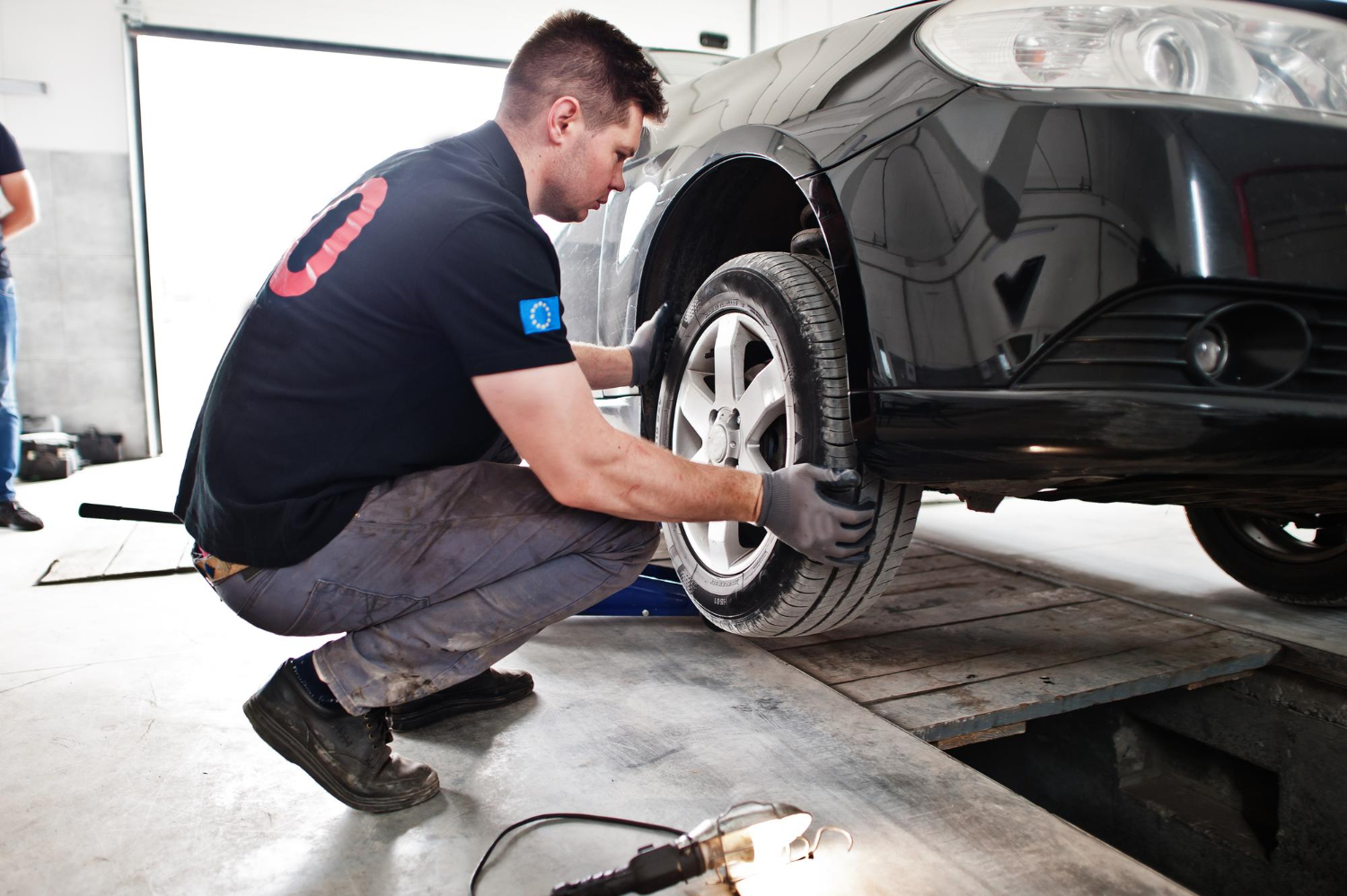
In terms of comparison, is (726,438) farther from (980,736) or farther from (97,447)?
(97,447)

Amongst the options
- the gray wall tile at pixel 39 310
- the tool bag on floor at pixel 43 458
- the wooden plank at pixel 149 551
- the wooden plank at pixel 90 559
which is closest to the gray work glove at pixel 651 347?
the wooden plank at pixel 149 551

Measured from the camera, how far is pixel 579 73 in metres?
1.39

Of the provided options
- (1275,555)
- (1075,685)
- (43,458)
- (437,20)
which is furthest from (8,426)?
(1275,555)

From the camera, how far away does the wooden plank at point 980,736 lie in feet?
5.04

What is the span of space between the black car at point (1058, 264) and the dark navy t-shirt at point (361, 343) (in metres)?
0.44

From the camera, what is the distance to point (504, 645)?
54.7 inches

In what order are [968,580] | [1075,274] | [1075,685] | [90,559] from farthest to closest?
[90,559], [968,580], [1075,685], [1075,274]

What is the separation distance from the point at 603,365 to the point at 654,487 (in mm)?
592

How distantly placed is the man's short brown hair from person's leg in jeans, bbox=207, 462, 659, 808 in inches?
22.2

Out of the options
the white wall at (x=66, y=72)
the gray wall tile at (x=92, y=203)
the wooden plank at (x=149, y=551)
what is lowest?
the wooden plank at (x=149, y=551)

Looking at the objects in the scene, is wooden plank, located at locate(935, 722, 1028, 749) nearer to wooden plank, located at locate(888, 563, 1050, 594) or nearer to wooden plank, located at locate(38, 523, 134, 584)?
wooden plank, located at locate(888, 563, 1050, 594)

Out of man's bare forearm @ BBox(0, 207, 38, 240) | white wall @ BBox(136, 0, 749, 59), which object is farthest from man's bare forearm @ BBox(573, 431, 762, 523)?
white wall @ BBox(136, 0, 749, 59)

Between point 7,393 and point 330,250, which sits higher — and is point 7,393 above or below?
below

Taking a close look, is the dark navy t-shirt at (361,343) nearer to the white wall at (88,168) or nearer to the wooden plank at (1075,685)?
the wooden plank at (1075,685)
